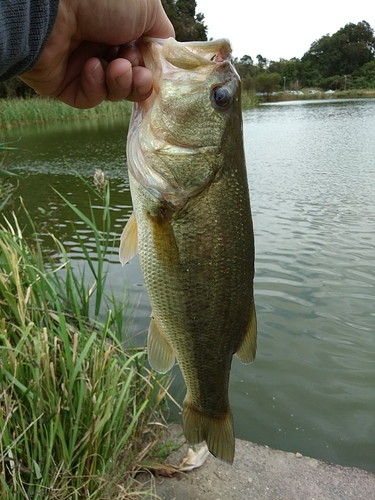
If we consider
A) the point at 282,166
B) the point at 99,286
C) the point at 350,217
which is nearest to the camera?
the point at 99,286

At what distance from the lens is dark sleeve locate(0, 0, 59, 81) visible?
1323 millimetres

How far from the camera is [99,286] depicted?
2943 millimetres

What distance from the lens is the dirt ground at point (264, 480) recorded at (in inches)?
107

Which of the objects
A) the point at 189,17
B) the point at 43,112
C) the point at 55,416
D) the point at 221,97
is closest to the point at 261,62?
the point at 189,17

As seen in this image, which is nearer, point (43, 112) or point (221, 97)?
point (221, 97)

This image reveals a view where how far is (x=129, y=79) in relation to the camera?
1637 millimetres

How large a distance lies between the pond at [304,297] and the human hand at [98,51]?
2793 millimetres

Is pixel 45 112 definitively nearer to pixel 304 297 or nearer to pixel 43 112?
pixel 43 112

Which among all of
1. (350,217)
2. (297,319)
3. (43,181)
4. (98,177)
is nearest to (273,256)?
(297,319)

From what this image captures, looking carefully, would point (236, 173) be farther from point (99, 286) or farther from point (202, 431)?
point (99, 286)

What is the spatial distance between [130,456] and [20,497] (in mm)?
751

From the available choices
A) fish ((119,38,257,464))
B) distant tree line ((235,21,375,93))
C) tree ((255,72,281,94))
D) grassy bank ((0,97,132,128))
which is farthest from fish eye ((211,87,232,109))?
distant tree line ((235,21,375,93))

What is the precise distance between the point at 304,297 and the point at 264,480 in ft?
10.4

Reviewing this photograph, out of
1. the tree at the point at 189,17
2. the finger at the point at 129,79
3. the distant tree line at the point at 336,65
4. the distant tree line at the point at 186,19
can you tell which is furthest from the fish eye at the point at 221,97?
the distant tree line at the point at 336,65
